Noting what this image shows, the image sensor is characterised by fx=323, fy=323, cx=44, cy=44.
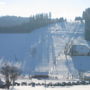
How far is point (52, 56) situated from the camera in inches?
968

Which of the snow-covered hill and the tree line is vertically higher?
the tree line

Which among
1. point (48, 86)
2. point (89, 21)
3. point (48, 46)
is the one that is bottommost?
point (48, 86)

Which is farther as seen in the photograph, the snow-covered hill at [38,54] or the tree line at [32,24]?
the tree line at [32,24]

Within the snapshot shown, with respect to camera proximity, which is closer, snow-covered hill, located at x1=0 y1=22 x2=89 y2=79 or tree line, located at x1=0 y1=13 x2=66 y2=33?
snow-covered hill, located at x1=0 y1=22 x2=89 y2=79


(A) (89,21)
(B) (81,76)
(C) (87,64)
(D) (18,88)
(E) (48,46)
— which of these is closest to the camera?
(D) (18,88)

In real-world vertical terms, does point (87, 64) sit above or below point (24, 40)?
below

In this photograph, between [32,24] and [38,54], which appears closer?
[38,54]

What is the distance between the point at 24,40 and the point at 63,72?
13436mm

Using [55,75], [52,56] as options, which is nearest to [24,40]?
[52,56]

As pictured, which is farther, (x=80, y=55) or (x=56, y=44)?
(x=56, y=44)

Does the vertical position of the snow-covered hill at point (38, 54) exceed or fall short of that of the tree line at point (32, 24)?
it falls short

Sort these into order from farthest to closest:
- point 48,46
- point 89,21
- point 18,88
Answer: point 89,21 < point 48,46 < point 18,88

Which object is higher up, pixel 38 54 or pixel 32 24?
pixel 32 24

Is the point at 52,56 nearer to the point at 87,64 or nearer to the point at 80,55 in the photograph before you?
the point at 80,55
